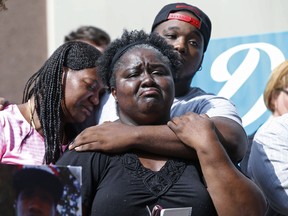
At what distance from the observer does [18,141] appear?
9.52 ft

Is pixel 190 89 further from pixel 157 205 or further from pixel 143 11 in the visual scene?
pixel 143 11

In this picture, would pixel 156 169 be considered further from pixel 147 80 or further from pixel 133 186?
pixel 147 80

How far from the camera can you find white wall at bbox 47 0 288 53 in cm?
504

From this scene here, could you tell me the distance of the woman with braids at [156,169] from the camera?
2.37 metres

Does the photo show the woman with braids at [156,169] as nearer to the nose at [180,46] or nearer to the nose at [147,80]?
the nose at [147,80]

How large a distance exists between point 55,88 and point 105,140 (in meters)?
0.71

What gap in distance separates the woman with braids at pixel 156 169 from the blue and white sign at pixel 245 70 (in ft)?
6.98

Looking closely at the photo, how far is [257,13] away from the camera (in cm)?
503

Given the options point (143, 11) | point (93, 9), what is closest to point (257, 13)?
point (143, 11)

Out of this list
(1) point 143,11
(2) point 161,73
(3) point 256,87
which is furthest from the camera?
(1) point 143,11

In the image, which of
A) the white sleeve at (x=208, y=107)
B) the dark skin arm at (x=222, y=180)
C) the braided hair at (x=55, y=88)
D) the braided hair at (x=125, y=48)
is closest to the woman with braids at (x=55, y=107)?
the braided hair at (x=55, y=88)

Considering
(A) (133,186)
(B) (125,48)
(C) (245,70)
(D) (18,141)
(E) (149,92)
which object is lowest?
(C) (245,70)

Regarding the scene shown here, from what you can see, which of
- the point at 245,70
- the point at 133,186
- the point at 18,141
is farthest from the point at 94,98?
the point at 245,70

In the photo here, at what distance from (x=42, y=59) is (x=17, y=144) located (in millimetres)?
3035
